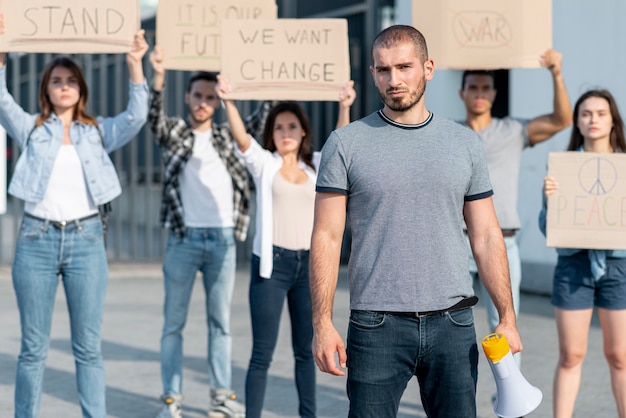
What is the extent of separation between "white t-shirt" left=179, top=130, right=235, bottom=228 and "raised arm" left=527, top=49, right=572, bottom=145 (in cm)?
178

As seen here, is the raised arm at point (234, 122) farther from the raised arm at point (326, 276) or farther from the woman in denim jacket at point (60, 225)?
the raised arm at point (326, 276)

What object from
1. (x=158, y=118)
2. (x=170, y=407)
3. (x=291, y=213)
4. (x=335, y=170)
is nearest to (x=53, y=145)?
(x=158, y=118)

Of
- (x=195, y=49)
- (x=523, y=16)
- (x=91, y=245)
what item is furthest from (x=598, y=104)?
(x=91, y=245)

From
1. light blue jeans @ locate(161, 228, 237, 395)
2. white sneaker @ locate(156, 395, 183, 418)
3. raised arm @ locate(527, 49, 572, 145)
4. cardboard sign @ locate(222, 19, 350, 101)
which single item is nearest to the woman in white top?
cardboard sign @ locate(222, 19, 350, 101)

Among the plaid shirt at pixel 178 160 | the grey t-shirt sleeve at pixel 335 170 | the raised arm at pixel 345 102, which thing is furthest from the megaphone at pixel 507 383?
the plaid shirt at pixel 178 160

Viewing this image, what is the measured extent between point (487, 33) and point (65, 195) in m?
2.60

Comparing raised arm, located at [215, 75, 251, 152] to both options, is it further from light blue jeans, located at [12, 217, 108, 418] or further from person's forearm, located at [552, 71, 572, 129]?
person's forearm, located at [552, 71, 572, 129]

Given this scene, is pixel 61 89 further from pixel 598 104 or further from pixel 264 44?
pixel 598 104

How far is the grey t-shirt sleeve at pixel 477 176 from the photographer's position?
386cm

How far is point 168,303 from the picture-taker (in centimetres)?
641

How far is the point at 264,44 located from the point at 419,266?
2659 millimetres

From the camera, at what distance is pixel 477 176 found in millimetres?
3863

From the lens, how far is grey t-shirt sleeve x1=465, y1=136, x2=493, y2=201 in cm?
386

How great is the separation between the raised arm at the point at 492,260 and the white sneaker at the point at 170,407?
291 cm
